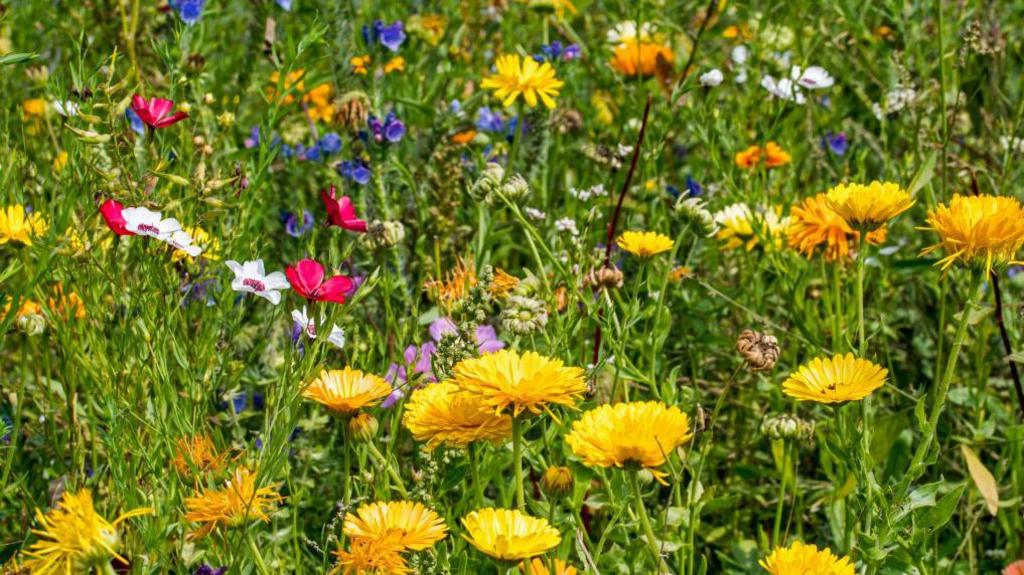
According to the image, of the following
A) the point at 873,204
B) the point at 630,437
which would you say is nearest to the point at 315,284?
the point at 630,437

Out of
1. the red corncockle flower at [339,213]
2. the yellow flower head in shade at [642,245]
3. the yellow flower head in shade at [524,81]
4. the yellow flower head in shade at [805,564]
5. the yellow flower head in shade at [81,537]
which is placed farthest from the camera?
the yellow flower head in shade at [524,81]

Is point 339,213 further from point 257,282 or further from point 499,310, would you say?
point 499,310

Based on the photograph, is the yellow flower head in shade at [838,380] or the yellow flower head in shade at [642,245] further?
the yellow flower head in shade at [642,245]

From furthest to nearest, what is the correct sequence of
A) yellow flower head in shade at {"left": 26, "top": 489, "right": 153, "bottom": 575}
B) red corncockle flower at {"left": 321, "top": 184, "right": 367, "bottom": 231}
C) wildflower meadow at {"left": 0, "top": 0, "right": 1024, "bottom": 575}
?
red corncockle flower at {"left": 321, "top": 184, "right": 367, "bottom": 231}
wildflower meadow at {"left": 0, "top": 0, "right": 1024, "bottom": 575}
yellow flower head in shade at {"left": 26, "top": 489, "right": 153, "bottom": 575}

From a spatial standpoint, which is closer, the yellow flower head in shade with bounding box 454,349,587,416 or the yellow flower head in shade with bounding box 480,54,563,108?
the yellow flower head in shade with bounding box 454,349,587,416

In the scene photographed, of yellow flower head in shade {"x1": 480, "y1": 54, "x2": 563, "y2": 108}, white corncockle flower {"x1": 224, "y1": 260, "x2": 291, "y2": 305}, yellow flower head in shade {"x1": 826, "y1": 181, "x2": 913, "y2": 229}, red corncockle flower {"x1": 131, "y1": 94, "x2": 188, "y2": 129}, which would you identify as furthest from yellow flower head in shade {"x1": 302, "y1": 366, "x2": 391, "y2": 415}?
yellow flower head in shade {"x1": 480, "y1": 54, "x2": 563, "y2": 108}

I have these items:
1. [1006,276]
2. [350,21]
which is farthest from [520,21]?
[1006,276]

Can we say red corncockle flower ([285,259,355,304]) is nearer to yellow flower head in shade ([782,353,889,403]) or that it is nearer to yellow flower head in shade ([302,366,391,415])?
yellow flower head in shade ([302,366,391,415])

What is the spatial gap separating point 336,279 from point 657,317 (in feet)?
1.81

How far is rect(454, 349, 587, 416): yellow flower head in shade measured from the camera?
41.5 inches

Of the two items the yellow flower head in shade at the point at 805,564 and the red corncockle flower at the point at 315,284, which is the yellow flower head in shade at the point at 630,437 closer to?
the yellow flower head in shade at the point at 805,564

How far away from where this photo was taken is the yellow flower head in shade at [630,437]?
3.48ft

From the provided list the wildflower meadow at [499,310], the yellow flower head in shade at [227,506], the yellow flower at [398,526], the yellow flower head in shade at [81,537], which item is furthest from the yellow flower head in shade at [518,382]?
the yellow flower head in shade at [81,537]

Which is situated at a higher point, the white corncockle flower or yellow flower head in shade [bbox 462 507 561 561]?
the white corncockle flower
